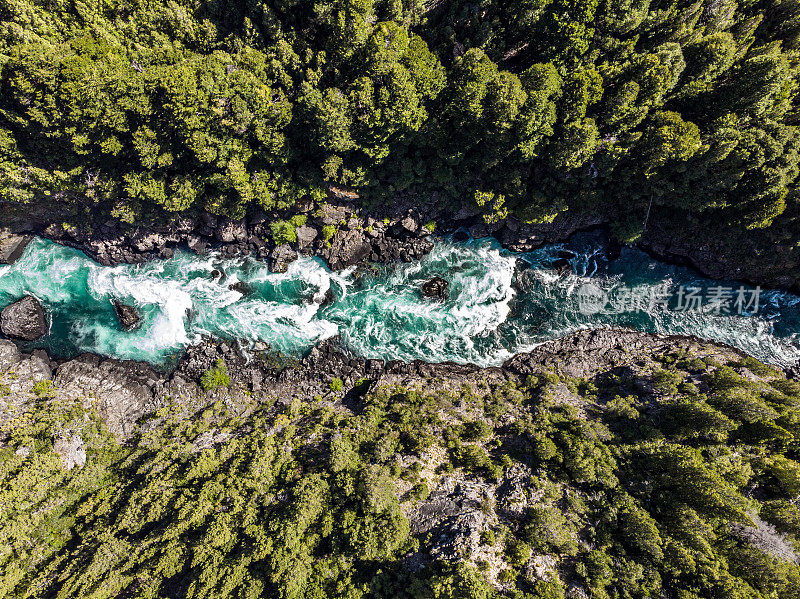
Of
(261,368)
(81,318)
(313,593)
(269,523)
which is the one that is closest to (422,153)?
(261,368)

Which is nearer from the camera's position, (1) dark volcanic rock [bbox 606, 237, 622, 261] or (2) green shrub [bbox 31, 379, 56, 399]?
(2) green shrub [bbox 31, 379, 56, 399]

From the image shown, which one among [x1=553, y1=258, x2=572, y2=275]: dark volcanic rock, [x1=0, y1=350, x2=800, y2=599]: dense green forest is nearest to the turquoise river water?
[x1=553, y1=258, x2=572, y2=275]: dark volcanic rock

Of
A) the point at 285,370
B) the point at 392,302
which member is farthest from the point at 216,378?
the point at 392,302

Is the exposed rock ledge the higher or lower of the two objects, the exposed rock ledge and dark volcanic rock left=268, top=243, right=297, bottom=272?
the lower

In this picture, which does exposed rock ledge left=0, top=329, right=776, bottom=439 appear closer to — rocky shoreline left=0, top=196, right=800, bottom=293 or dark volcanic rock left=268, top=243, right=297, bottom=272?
rocky shoreline left=0, top=196, right=800, bottom=293

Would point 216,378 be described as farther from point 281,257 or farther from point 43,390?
point 43,390

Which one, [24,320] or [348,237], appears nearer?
[24,320]

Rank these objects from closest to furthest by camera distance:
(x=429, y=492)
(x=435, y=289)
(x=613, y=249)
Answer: (x=429, y=492), (x=613, y=249), (x=435, y=289)
